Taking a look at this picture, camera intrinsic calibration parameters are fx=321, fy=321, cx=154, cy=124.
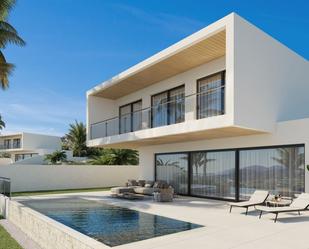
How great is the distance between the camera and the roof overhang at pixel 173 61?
12734mm

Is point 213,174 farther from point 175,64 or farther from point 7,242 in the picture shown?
point 7,242

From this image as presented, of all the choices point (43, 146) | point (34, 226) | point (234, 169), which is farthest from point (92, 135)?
point (43, 146)

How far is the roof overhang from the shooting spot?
12734 millimetres

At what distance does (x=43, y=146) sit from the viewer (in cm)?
5347

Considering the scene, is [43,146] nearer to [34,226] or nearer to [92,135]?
[92,135]

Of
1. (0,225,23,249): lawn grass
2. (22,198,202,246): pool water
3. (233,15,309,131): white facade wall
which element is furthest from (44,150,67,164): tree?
(233,15,309,131): white facade wall

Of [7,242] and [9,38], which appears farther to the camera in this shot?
[9,38]

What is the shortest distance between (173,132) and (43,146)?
43.8 metres

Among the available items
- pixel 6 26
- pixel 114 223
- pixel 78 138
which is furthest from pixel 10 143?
pixel 114 223

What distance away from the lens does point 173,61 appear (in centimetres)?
1526

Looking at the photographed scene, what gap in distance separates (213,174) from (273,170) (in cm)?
347

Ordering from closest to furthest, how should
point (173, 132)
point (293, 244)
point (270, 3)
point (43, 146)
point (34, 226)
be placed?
point (293, 244) < point (34, 226) < point (173, 132) < point (270, 3) < point (43, 146)

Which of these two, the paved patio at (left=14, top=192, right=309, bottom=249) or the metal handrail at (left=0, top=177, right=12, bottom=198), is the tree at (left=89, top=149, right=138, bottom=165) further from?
the paved patio at (left=14, top=192, right=309, bottom=249)

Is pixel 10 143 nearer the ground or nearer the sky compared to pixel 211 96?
nearer the ground
